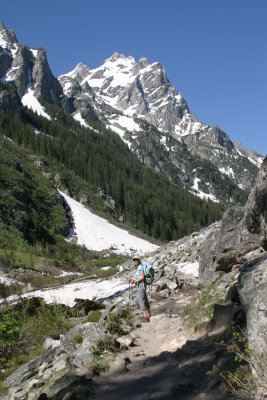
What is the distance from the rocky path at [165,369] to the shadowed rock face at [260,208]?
2181 millimetres

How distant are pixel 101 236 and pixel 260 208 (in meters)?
54.3

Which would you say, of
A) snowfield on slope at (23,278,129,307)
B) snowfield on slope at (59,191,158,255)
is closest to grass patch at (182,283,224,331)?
snowfield on slope at (23,278,129,307)

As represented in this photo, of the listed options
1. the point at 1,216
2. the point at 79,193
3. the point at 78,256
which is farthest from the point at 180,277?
the point at 79,193

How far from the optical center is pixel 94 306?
48.4 ft

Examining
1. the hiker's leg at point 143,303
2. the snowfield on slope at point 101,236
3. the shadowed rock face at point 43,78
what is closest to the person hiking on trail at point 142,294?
the hiker's leg at point 143,303

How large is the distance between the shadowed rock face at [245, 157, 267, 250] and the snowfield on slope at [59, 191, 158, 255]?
4470cm

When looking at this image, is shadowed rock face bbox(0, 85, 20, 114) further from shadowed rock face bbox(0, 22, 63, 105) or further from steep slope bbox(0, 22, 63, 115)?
shadowed rock face bbox(0, 22, 63, 105)

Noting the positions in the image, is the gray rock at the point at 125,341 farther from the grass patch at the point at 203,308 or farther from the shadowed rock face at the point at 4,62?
the shadowed rock face at the point at 4,62

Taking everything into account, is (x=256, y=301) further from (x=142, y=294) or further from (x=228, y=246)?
(x=142, y=294)

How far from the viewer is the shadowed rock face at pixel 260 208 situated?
249 inches

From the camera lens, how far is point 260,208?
6676 millimetres

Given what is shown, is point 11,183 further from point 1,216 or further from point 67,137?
point 67,137

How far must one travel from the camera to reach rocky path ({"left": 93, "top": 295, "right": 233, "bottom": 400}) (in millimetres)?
5184

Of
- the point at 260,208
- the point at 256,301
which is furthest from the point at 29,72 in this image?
the point at 256,301
